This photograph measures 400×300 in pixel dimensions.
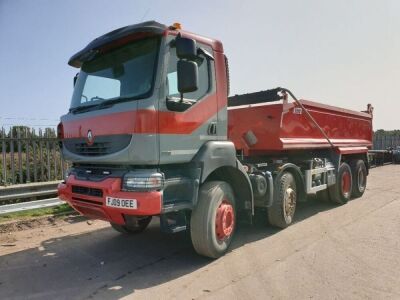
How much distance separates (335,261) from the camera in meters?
4.70

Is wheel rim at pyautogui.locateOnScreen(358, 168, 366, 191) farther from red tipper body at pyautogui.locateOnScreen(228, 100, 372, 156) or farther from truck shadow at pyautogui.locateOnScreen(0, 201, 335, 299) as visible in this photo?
truck shadow at pyautogui.locateOnScreen(0, 201, 335, 299)

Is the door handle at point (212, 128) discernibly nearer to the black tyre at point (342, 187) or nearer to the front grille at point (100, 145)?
the front grille at point (100, 145)

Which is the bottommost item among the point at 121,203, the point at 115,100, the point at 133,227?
the point at 133,227

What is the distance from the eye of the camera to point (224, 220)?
16.2 ft

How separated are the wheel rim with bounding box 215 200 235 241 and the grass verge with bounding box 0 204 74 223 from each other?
3.97m

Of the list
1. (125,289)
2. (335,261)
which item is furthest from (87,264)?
(335,261)

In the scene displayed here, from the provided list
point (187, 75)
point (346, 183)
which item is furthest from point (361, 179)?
point (187, 75)

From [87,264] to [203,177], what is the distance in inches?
75.8

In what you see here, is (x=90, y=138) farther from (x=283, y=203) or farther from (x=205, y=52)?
(x=283, y=203)

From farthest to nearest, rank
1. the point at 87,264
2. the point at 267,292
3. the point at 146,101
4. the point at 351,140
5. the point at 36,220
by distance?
1. the point at 351,140
2. the point at 36,220
3. the point at 87,264
4. the point at 146,101
5. the point at 267,292

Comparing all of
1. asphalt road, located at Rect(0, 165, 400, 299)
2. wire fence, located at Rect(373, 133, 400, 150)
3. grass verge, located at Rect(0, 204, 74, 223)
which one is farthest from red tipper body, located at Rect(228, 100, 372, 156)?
wire fence, located at Rect(373, 133, 400, 150)

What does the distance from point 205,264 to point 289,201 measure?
2419 mm

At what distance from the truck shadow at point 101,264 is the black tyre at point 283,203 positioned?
225mm

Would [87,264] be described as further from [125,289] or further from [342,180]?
[342,180]
